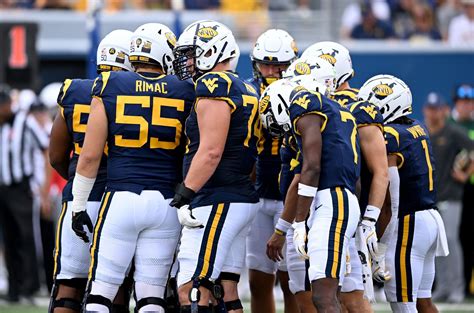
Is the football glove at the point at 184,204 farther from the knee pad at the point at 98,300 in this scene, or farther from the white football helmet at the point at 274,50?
the white football helmet at the point at 274,50

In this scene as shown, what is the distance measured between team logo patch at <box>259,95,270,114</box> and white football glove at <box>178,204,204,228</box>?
2.69 feet

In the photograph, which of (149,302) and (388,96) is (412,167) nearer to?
(388,96)

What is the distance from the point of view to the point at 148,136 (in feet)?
24.4

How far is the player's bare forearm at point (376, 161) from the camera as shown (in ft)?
24.8

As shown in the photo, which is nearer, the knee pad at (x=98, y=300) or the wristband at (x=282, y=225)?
the knee pad at (x=98, y=300)

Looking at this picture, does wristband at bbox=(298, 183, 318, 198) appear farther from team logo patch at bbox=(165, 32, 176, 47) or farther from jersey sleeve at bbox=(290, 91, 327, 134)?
team logo patch at bbox=(165, 32, 176, 47)

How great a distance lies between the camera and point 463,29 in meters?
17.2

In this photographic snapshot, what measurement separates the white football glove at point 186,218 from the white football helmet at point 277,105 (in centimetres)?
81

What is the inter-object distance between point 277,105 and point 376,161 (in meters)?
0.73

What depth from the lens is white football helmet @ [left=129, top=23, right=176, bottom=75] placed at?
758 centimetres

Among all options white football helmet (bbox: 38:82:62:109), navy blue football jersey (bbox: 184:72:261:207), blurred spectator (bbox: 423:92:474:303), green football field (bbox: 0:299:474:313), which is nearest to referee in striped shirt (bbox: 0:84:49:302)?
green football field (bbox: 0:299:474:313)

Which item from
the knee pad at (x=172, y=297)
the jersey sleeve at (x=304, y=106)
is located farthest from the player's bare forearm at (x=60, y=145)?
the jersey sleeve at (x=304, y=106)

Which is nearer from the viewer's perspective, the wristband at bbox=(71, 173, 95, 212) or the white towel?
the wristband at bbox=(71, 173, 95, 212)

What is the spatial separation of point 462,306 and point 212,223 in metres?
5.30
